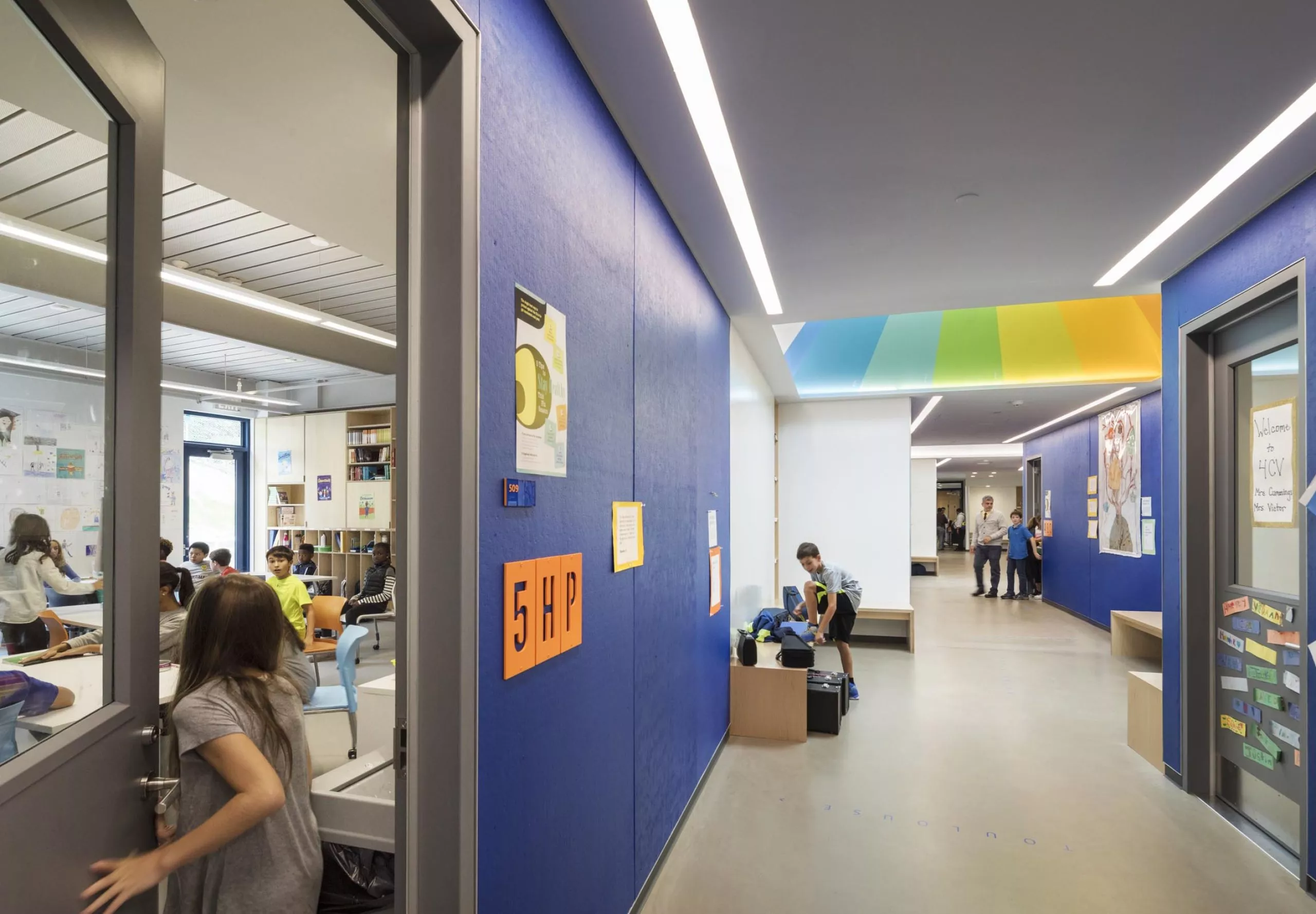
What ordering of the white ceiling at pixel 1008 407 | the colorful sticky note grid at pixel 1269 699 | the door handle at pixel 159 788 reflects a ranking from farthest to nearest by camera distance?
1. the white ceiling at pixel 1008 407
2. the colorful sticky note grid at pixel 1269 699
3. the door handle at pixel 159 788

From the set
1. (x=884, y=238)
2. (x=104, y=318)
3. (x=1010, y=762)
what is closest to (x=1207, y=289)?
(x=884, y=238)

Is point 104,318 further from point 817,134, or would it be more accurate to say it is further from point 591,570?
point 817,134

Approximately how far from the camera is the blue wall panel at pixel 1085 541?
24.8 ft

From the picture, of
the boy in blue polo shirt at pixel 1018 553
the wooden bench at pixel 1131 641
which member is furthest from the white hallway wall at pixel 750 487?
the boy in blue polo shirt at pixel 1018 553

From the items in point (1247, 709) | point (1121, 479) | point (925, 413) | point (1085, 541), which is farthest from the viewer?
point (1085, 541)

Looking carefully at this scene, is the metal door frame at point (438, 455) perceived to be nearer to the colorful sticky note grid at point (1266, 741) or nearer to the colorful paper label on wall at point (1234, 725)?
the colorful sticky note grid at point (1266, 741)

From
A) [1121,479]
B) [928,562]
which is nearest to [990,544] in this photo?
[1121,479]

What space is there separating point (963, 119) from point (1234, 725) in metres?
3.23

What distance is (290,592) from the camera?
5086mm

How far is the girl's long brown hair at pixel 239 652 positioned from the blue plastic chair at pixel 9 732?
79 cm

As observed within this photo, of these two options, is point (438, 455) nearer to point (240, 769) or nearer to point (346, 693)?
point (240, 769)

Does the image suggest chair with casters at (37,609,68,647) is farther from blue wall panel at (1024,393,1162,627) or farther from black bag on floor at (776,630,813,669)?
blue wall panel at (1024,393,1162,627)

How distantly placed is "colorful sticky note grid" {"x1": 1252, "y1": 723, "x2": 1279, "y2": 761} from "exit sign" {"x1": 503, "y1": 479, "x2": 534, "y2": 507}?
3514 millimetres

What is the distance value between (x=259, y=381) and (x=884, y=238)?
9.62m
